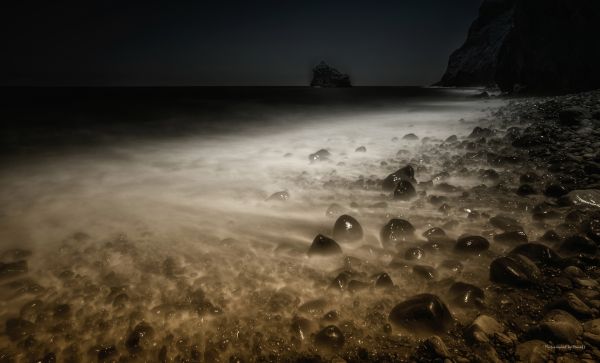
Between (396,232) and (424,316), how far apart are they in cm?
112

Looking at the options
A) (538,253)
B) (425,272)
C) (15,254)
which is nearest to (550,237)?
(538,253)

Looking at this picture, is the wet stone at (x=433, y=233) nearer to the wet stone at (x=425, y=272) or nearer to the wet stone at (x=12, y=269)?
the wet stone at (x=425, y=272)

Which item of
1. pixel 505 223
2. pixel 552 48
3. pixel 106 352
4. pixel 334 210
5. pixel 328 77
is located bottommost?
pixel 106 352

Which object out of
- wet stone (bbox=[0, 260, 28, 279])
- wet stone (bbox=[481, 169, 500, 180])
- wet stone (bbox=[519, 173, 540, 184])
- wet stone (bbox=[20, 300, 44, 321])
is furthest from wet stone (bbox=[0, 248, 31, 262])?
wet stone (bbox=[519, 173, 540, 184])

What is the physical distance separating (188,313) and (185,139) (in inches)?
382

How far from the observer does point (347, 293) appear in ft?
6.73

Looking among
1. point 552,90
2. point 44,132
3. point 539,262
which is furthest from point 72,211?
point 552,90

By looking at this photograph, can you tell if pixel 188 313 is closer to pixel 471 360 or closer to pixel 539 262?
pixel 471 360

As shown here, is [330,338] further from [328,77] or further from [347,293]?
[328,77]

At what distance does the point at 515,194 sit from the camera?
3.53m

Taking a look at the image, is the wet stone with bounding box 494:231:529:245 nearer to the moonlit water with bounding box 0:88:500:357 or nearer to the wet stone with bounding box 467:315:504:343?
the moonlit water with bounding box 0:88:500:357

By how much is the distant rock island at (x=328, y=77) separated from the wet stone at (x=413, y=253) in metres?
155

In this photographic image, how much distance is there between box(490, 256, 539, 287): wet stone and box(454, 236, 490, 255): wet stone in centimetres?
31

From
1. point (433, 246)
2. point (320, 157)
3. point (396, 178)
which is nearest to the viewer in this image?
point (433, 246)
